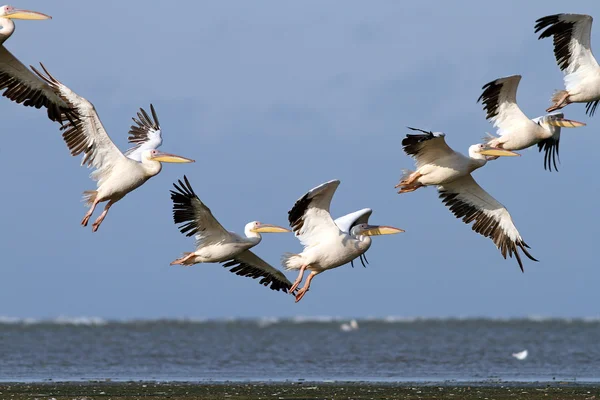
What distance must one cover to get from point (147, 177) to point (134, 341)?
1767 cm

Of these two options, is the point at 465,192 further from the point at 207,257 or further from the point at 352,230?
the point at 207,257

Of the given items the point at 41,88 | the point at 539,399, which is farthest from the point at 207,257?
the point at 539,399

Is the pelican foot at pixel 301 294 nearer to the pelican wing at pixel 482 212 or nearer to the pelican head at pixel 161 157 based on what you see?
the pelican head at pixel 161 157

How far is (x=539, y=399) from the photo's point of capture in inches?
523

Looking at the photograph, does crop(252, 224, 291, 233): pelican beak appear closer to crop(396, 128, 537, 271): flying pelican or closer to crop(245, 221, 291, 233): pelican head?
crop(245, 221, 291, 233): pelican head

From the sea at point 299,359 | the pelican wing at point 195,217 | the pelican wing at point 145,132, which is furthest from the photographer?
the sea at point 299,359

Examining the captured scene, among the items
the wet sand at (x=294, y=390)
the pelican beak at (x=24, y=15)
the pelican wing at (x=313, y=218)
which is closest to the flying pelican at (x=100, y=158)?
the pelican beak at (x=24, y=15)

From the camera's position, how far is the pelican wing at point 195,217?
11.5 metres

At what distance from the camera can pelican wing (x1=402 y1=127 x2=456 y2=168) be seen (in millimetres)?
11984

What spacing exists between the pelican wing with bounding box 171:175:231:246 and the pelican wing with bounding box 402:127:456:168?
7.66 ft

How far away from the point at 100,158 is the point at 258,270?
7.83 feet

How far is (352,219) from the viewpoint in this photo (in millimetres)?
13172

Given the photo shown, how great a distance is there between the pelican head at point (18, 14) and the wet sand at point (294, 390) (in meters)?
4.51

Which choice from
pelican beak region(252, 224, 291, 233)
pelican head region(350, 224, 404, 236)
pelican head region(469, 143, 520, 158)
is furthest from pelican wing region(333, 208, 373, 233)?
pelican head region(469, 143, 520, 158)
